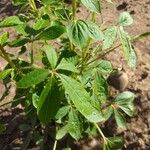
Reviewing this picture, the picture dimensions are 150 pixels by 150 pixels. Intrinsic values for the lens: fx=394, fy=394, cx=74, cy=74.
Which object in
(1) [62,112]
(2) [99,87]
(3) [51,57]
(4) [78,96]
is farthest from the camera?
(1) [62,112]

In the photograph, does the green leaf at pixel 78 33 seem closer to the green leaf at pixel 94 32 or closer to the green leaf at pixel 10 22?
the green leaf at pixel 94 32

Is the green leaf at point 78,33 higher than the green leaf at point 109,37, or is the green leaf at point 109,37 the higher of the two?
the green leaf at point 78,33

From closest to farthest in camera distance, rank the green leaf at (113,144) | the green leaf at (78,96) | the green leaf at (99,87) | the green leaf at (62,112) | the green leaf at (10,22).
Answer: the green leaf at (78,96)
the green leaf at (10,22)
the green leaf at (99,87)
the green leaf at (62,112)
the green leaf at (113,144)

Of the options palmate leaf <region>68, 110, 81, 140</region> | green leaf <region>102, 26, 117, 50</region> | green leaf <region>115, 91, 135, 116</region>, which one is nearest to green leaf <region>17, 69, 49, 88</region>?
green leaf <region>102, 26, 117, 50</region>

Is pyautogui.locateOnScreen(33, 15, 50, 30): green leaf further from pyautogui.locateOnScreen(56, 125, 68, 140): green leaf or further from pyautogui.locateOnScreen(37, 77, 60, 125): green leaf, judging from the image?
pyautogui.locateOnScreen(56, 125, 68, 140): green leaf

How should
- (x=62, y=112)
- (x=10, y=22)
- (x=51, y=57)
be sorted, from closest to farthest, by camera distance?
1. (x=51, y=57)
2. (x=10, y=22)
3. (x=62, y=112)

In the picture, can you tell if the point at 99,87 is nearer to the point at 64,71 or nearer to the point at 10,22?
the point at 64,71

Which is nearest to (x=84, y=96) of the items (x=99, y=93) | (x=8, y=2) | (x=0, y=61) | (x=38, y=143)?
(x=99, y=93)

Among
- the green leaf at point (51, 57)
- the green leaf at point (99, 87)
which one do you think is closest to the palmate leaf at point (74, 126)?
the green leaf at point (99, 87)

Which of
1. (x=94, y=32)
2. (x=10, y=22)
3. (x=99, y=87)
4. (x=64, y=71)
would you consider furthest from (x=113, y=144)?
(x=10, y=22)
